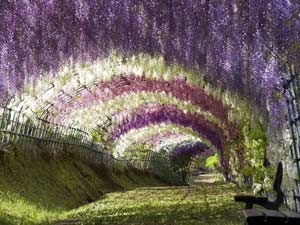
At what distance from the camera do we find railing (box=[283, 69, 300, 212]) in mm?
9102

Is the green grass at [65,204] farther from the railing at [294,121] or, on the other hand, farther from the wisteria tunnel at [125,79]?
the railing at [294,121]

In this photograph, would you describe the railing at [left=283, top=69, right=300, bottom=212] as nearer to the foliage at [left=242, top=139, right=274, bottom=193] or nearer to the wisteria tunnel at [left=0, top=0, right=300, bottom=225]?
the wisteria tunnel at [left=0, top=0, right=300, bottom=225]

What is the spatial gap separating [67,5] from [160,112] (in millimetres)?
16480

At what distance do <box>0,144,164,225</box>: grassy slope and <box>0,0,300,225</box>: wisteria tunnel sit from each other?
0.14 ft

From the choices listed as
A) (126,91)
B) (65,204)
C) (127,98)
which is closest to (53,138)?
(126,91)

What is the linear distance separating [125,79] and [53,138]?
110 inches

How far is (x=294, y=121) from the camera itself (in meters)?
9.48

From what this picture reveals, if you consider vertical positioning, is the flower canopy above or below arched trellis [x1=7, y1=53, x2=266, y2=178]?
below

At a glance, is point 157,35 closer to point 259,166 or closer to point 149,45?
point 149,45

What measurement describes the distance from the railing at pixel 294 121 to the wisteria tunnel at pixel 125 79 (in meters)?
0.02

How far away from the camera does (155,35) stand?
12.2 meters

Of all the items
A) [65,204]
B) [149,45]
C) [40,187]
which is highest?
[149,45]

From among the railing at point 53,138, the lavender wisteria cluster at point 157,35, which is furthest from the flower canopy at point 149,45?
the railing at point 53,138

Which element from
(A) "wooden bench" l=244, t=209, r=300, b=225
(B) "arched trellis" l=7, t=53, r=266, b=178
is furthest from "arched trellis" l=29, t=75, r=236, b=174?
(A) "wooden bench" l=244, t=209, r=300, b=225
